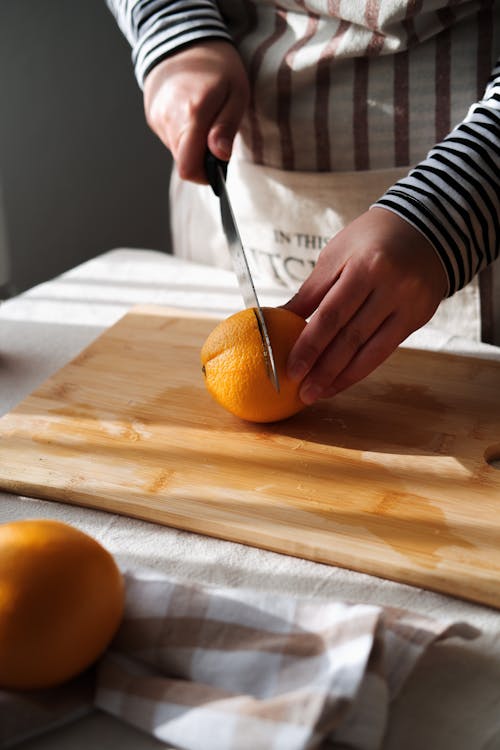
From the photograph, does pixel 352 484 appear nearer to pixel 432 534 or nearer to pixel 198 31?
pixel 432 534

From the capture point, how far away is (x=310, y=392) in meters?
0.88

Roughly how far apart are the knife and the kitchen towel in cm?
30

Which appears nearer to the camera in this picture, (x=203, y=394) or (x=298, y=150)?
(x=203, y=394)

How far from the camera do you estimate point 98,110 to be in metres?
2.22

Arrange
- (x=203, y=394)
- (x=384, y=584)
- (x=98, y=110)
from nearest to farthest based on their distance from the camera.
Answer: (x=384, y=584) → (x=203, y=394) → (x=98, y=110)

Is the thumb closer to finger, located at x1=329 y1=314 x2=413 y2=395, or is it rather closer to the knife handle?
the knife handle

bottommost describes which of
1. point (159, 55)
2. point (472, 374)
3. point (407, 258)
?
point (472, 374)

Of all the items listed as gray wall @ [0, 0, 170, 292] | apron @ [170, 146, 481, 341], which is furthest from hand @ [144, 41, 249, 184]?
gray wall @ [0, 0, 170, 292]

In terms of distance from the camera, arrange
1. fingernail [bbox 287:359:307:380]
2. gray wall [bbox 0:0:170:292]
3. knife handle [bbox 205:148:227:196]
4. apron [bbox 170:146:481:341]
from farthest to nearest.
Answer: gray wall [bbox 0:0:170:292]
apron [bbox 170:146:481:341]
knife handle [bbox 205:148:227:196]
fingernail [bbox 287:359:307:380]

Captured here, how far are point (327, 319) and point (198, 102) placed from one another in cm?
39

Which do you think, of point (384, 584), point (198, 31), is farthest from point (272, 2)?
point (384, 584)

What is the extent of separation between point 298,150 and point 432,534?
0.66 metres

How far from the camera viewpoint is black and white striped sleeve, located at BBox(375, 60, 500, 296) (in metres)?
0.91

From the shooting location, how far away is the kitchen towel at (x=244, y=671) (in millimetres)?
529
